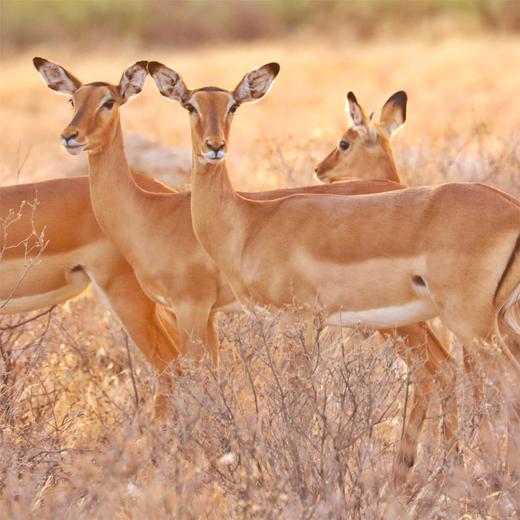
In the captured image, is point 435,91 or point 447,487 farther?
point 435,91

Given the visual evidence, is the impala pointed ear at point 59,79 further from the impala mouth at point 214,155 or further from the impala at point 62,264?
the impala mouth at point 214,155

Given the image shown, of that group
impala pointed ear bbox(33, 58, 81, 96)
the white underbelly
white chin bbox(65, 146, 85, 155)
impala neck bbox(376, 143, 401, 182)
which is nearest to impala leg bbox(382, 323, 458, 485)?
the white underbelly

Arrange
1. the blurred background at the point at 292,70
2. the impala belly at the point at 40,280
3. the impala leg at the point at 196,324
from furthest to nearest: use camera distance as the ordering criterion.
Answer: the blurred background at the point at 292,70
the impala belly at the point at 40,280
the impala leg at the point at 196,324

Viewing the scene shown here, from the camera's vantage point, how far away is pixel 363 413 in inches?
220

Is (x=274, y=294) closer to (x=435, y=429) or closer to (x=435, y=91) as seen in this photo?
(x=435, y=429)

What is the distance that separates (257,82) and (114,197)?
94 centimetres

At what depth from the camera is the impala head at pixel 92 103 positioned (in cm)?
699

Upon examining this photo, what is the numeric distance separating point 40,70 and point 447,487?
335 cm

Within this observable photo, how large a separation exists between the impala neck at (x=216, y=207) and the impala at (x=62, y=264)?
86cm

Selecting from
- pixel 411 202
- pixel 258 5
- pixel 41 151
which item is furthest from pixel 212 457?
pixel 258 5

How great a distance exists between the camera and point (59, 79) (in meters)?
7.40

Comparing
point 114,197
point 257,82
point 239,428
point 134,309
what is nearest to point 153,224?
point 114,197

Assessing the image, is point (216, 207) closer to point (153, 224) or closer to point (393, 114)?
point (153, 224)

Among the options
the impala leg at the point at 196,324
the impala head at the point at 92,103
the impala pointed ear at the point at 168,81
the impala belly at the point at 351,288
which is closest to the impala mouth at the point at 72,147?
the impala head at the point at 92,103
